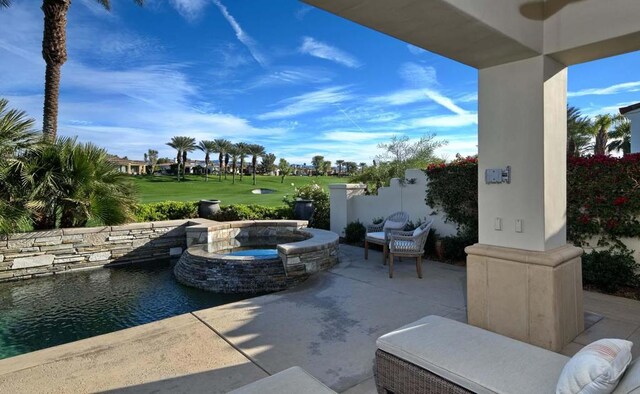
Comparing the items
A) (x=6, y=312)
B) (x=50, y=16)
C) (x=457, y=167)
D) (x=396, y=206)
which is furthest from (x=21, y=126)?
(x=457, y=167)

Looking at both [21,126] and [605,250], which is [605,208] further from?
[21,126]

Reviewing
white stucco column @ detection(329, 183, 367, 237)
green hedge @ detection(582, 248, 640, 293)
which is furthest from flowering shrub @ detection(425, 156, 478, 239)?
white stucco column @ detection(329, 183, 367, 237)

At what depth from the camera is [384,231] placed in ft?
22.1

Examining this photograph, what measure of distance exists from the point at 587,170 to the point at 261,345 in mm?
5432

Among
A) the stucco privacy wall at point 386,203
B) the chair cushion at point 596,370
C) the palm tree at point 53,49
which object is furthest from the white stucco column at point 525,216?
the palm tree at point 53,49

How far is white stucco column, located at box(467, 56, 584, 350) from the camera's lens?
3033 mm

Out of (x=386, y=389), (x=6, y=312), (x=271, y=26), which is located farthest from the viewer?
(x=271, y=26)

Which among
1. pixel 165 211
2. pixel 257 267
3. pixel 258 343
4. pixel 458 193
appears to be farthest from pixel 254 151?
pixel 258 343

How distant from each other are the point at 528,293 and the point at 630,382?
1935 millimetres

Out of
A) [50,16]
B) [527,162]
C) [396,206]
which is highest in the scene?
[50,16]

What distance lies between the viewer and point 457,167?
6.89 meters

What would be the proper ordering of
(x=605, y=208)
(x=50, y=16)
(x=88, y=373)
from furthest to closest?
(x=50, y=16)
(x=605, y=208)
(x=88, y=373)

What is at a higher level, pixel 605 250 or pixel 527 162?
pixel 527 162

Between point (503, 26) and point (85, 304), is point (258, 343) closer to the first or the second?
point (85, 304)
